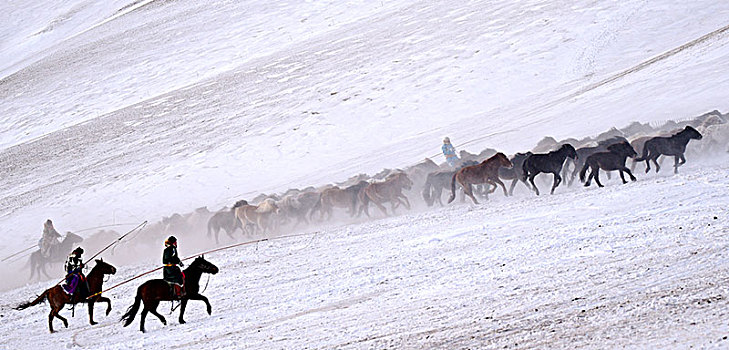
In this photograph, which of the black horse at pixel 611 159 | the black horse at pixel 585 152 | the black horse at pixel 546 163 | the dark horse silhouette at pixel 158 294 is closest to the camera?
the dark horse silhouette at pixel 158 294

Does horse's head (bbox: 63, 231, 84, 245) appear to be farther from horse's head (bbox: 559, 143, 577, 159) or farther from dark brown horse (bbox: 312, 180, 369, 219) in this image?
horse's head (bbox: 559, 143, 577, 159)

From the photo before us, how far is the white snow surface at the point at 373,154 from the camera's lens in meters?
7.52

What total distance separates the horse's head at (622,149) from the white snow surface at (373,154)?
789 millimetres

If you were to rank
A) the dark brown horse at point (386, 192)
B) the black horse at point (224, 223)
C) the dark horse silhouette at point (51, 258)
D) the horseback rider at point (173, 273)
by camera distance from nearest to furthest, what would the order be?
1. the horseback rider at point (173, 273)
2. the dark brown horse at point (386, 192)
3. the dark horse silhouette at point (51, 258)
4. the black horse at point (224, 223)

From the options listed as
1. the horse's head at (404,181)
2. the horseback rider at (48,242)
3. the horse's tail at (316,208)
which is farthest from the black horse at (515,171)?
the horseback rider at (48,242)

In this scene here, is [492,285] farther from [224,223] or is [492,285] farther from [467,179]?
[224,223]

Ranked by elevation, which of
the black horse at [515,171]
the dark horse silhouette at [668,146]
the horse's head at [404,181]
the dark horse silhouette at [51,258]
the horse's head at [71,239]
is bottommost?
the dark horse silhouette at [668,146]

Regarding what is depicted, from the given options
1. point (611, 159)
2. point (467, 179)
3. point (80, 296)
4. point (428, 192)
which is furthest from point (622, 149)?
point (80, 296)

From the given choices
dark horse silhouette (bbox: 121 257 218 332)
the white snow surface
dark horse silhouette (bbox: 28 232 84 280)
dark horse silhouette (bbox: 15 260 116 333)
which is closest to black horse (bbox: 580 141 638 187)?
the white snow surface

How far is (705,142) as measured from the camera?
51.0 feet

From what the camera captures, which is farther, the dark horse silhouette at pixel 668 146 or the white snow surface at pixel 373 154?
the dark horse silhouette at pixel 668 146

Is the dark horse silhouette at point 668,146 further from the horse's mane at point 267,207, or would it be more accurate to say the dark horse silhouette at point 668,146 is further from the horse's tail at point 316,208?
the horse's mane at point 267,207

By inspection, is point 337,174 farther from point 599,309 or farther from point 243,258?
point 599,309

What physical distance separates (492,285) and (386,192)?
8.05 metres
